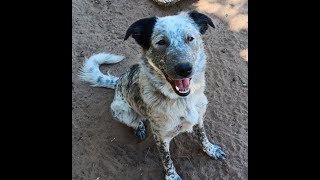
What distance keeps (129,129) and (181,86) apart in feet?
5.06

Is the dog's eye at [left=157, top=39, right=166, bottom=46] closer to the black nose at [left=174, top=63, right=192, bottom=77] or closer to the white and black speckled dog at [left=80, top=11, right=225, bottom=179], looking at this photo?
the white and black speckled dog at [left=80, top=11, right=225, bottom=179]

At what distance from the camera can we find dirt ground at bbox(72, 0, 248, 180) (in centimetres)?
416

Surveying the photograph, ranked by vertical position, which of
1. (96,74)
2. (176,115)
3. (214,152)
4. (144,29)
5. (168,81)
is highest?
(144,29)

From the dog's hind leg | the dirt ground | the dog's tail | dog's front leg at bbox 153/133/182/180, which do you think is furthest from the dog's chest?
the dog's tail

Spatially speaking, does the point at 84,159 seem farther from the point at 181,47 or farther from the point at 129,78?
the point at 181,47

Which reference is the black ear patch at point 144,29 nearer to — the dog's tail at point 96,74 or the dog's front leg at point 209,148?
the dog's front leg at point 209,148

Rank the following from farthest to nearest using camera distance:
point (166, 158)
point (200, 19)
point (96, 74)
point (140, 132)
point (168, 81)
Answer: point (96, 74)
point (140, 132)
point (166, 158)
point (200, 19)
point (168, 81)

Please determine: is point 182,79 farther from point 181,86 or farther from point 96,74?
point 96,74

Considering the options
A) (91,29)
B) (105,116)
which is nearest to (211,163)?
(105,116)

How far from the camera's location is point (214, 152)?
4.15 m

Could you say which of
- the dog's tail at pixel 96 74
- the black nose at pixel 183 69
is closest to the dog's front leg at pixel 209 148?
the black nose at pixel 183 69

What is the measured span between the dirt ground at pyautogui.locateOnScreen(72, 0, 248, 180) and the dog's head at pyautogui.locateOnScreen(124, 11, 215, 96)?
126 cm

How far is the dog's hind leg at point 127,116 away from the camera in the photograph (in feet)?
13.5

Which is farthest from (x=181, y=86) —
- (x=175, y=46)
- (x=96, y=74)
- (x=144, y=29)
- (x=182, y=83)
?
(x=96, y=74)
